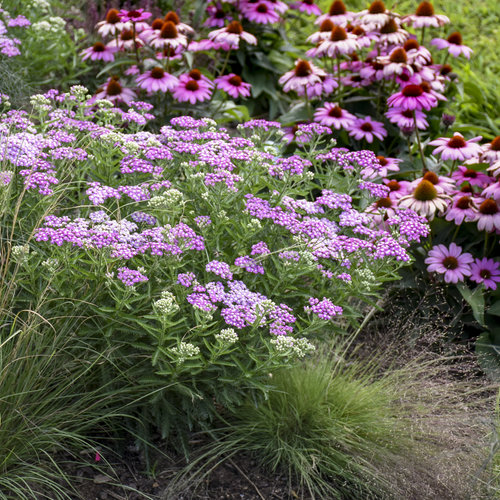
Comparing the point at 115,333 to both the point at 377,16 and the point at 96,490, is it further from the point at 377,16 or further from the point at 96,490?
the point at 377,16

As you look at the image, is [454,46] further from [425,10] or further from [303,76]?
[303,76]

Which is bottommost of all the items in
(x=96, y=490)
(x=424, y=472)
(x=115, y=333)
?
(x=96, y=490)

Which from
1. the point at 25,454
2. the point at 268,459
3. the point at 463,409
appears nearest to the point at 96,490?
the point at 25,454

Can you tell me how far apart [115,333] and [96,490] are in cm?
57

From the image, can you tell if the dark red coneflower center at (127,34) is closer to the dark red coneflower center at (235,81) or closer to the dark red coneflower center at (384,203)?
the dark red coneflower center at (235,81)

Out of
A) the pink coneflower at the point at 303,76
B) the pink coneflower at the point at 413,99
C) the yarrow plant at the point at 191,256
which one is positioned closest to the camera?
the yarrow plant at the point at 191,256

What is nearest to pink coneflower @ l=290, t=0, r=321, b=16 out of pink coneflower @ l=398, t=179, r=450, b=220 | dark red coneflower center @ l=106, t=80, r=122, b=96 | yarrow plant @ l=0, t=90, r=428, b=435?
dark red coneflower center @ l=106, t=80, r=122, b=96

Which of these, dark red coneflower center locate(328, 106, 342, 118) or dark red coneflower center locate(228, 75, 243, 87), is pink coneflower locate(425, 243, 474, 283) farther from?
dark red coneflower center locate(228, 75, 243, 87)

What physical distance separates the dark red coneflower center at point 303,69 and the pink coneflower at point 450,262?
145cm

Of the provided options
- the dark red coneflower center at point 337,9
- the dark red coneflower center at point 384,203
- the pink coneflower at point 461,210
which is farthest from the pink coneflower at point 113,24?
the pink coneflower at point 461,210

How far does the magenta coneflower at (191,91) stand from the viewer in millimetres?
4438

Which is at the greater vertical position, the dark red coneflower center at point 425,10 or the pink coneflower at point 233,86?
the dark red coneflower center at point 425,10

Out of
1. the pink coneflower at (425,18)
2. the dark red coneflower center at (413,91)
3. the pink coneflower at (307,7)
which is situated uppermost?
the pink coneflower at (425,18)

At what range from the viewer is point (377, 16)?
4609mm
